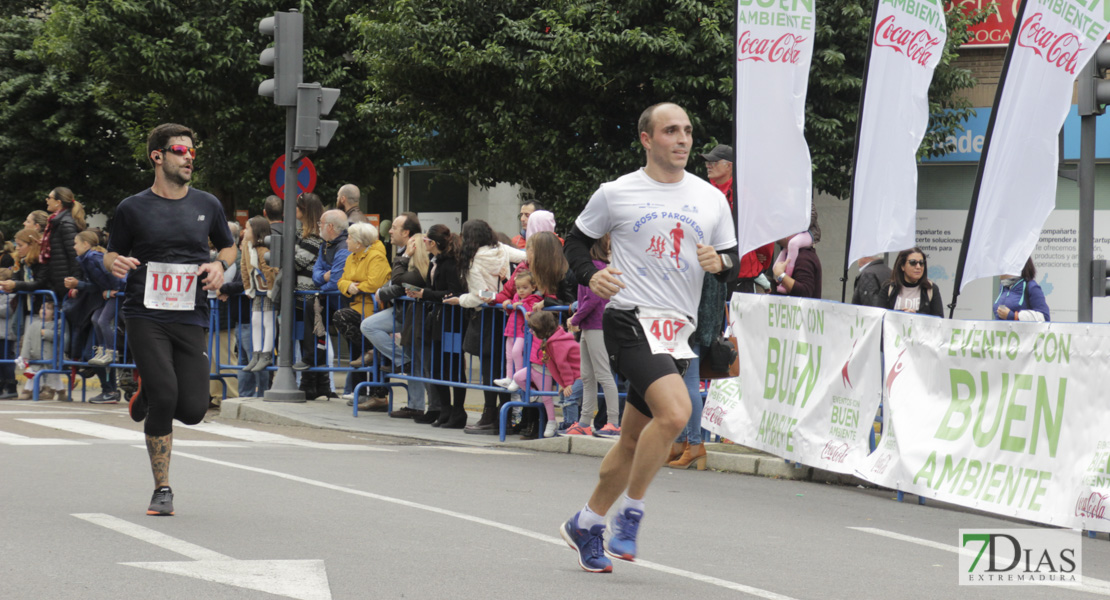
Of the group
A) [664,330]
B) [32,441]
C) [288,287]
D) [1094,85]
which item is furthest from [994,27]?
[664,330]

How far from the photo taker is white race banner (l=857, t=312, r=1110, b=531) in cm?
777

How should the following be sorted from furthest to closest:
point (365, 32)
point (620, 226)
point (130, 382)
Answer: point (365, 32) → point (130, 382) → point (620, 226)

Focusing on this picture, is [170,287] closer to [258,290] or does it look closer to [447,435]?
[447,435]

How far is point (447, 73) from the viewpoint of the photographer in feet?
68.3

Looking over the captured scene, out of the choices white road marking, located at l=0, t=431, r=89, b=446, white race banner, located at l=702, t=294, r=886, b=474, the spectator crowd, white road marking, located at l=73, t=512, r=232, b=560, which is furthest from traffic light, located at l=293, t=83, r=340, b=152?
white road marking, located at l=73, t=512, r=232, b=560

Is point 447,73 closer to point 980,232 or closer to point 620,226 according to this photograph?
point 980,232

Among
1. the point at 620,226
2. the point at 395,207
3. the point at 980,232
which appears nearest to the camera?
the point at 620,226

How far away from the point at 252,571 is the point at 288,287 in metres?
8.13

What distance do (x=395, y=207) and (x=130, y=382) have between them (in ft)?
42.9

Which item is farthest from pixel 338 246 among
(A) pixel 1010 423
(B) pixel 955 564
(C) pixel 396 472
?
(B) pixel 955 564

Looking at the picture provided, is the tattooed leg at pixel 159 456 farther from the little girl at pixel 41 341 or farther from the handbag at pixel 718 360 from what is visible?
the little girl at pixel 41 341

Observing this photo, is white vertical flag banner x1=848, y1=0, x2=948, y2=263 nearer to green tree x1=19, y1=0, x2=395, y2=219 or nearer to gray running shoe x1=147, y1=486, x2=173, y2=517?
gray running shoe x1=147, y1=486, x2=173, y2=517

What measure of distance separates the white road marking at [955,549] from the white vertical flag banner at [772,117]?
3.72m

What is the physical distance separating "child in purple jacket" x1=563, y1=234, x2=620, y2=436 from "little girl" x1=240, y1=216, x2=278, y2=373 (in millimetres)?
4222
